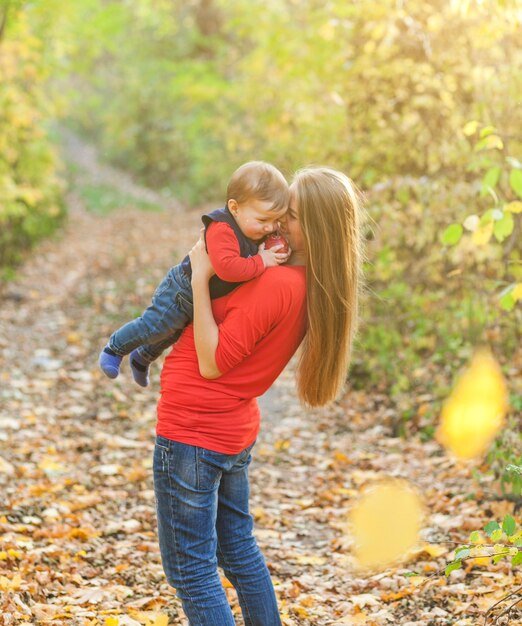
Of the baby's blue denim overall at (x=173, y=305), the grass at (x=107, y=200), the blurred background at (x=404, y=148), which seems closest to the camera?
the baby's blue denim overall at (x=173, y=305)

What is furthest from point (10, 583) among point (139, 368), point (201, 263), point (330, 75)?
point (330, 75)

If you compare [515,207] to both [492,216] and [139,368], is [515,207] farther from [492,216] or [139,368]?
[139,368]

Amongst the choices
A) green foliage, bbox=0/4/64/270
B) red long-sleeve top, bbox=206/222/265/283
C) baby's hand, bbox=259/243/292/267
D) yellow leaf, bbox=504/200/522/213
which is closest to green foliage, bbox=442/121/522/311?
yellow leaf, bbox=504/200/522/213

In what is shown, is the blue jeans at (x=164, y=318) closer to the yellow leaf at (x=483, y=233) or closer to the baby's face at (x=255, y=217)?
the baby's face at (x=255, y=217)

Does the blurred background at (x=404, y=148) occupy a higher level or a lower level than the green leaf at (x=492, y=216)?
higher

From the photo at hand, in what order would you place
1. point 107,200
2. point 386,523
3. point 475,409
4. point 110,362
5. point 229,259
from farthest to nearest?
point 107,200
point 475,409
point 386,523
point 110,362
point 229,259

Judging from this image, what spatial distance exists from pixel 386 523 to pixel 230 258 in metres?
2.76

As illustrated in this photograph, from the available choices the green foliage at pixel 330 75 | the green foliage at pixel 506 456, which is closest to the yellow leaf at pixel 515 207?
the green foliage at pixel 330 75

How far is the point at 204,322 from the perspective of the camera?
2469 millimetres

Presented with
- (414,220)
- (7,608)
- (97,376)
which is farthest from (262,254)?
(97,376)

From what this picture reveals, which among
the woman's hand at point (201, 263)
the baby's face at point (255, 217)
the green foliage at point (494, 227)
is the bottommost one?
the woman's hand at point (201, 263)

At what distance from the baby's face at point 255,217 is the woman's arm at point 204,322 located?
0.16 meters

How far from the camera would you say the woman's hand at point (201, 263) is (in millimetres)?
2510

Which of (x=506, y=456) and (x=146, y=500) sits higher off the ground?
(x=506, y=456)
